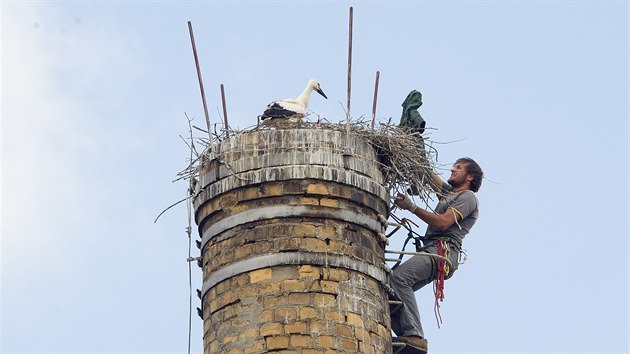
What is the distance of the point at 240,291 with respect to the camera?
14.2 m

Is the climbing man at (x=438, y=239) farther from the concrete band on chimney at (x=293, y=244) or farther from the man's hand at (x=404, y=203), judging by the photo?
the concrete band on chimney at (x=293, y=244)

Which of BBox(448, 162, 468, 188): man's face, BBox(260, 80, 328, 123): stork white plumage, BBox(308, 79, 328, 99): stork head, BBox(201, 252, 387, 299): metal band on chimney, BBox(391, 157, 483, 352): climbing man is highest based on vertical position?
BBox(308, 79, 328, 99): stork head

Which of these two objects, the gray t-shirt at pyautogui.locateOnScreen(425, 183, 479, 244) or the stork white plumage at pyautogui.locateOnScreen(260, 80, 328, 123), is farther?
the stork white plumage at pyautogui.locateOnScreen(260, 80, 328, 123)

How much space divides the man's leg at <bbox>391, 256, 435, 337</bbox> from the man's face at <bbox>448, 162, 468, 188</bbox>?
1.43 m

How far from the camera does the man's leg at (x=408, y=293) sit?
49.4 ft

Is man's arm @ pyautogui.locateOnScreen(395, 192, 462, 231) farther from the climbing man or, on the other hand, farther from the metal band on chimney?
the metal band on chimney

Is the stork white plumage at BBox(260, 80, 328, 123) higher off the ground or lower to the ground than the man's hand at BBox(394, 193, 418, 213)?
higher

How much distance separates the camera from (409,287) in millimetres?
15234

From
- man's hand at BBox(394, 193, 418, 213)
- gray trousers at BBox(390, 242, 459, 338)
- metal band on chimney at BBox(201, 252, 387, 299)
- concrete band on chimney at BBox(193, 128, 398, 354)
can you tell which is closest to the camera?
concrete band on chimney at BBox(193, 128, 398, 354)

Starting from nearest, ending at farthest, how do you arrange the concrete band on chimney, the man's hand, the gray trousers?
the concrete band on chimney → the gray trousers → the man's hand

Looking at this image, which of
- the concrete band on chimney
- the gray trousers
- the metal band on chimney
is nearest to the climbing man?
the gray trousers

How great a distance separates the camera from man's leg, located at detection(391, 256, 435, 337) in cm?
1507

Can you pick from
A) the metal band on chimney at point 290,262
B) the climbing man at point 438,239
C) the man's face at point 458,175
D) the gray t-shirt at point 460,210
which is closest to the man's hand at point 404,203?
the climbing man at point 438,239

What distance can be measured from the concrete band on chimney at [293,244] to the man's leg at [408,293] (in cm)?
40
